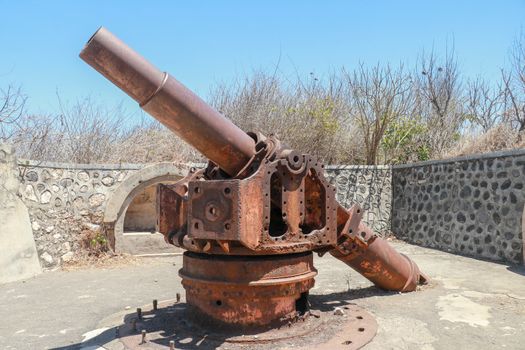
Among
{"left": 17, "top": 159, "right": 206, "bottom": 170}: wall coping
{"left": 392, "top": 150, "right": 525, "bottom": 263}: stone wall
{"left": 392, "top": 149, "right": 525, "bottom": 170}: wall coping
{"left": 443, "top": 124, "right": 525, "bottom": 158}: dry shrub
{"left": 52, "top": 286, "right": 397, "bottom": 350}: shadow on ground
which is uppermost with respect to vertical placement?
{"left": 443, "top": 124, "right": 525, "bottom": 158}: dry shrub

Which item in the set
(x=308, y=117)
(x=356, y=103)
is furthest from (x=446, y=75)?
(x=308, y=117)

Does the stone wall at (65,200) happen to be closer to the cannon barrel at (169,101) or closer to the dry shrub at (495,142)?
the cannon barrel at (169,101)

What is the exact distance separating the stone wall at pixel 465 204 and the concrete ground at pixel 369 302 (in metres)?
0.67

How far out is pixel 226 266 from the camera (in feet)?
13.2

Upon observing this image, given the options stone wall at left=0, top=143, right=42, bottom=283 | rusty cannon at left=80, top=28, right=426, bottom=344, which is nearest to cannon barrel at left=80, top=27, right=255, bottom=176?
rusty cannon at left=80, top=28, right=426, bottom=344

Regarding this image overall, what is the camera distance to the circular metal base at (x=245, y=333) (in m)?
3.88

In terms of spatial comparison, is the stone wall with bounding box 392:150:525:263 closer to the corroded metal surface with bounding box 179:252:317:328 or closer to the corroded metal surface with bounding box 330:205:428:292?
the corroded metal surface with bounding box 330:205:428:292

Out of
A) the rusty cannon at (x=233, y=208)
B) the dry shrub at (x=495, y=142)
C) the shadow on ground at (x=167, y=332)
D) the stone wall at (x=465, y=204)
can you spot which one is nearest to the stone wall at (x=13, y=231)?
the shadow on ground at (x=167, y=332)

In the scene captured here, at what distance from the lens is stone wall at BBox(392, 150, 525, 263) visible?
8469mm

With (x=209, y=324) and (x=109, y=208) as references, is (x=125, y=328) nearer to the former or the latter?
(x=209, y=324)

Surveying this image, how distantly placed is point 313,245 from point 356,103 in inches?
480

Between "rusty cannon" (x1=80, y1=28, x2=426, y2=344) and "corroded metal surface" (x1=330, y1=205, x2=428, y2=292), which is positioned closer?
"rusty cannon" (x1=80, y1=28, x2=426, y2=344)

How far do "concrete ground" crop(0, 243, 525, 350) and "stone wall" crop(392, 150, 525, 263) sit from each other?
0.67 meters

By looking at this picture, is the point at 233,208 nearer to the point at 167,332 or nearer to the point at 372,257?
the point at 167,332
